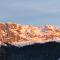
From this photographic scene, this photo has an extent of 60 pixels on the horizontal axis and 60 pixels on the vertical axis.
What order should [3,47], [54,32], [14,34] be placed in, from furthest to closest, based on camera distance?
[54,32], [14,34], [3,47]

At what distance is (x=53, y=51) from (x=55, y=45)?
296mm

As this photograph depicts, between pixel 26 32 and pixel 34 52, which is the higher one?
pixel 26 32

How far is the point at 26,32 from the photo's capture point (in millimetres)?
15430

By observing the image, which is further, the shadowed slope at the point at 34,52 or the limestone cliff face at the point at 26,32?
the limestone cliff face at the point at 26,32

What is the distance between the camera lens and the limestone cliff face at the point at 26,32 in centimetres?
1405

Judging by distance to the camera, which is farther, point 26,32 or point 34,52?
point 26,32

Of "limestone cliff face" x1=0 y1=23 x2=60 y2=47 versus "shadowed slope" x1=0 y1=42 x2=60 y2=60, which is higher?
"limestone cliff face" x1=0 y1=23 x2=60 y2=47

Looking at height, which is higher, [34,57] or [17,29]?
[17,29]

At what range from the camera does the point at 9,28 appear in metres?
15.2

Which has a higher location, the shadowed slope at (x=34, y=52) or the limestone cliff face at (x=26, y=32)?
the limestone cliff face at (x=26, y=32)

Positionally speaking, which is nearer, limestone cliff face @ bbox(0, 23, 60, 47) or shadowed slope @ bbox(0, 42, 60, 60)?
shadowed slope @ bbox(0, 42, 60, 60)

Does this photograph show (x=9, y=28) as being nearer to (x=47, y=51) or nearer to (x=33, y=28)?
(x=33, y=28)

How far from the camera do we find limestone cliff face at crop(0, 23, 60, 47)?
1405 centimetres

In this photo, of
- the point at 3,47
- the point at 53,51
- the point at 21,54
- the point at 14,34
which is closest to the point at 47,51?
the point at 53,51
